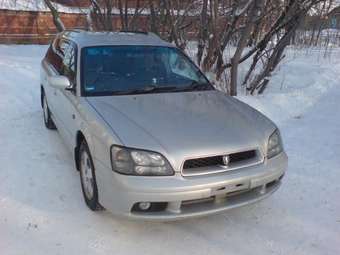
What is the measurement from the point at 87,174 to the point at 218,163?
1.24 m

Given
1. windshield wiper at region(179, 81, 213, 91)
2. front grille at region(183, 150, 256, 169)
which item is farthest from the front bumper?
windshield wiper at region(179, 81, 213, 91)

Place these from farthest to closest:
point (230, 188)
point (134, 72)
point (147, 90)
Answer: point (134, 72)
point (147, 90)
point (230, 188)

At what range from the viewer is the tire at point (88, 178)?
326cm

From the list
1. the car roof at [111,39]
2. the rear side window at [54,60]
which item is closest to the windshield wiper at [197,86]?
the car roof at [111,39]

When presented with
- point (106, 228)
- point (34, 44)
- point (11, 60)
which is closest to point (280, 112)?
point (106, 228)

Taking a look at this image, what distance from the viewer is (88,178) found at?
3434 mm

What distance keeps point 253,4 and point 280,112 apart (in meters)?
2.02

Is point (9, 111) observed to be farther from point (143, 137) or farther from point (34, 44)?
point (34, 44)

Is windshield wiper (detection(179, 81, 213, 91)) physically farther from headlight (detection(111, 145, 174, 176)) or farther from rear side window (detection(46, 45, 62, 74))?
rear side window (detection(46, 45, 62, 74))

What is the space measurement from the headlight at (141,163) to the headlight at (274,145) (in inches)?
37.4

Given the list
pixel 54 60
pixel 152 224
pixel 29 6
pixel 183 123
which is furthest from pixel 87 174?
pixel 29 6

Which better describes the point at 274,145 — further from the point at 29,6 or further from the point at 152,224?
the point at 29,6

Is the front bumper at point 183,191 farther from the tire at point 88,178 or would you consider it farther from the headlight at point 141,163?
the tire at point 88,178

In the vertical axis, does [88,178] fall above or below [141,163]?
below
